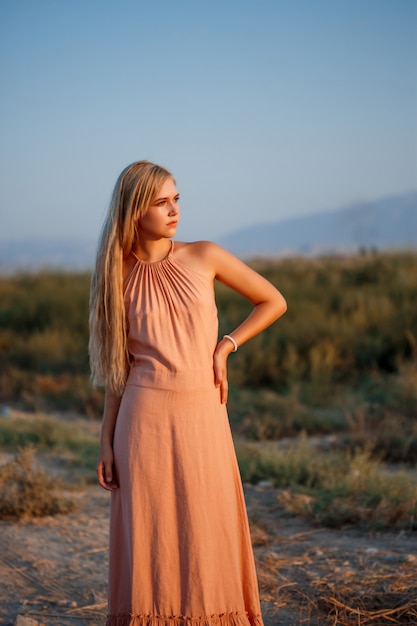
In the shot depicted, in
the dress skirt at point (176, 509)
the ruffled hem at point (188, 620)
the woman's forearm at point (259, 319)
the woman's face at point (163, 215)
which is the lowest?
the ruffled hem at point (188, 620)

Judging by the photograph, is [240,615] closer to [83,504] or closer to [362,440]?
[83,504]

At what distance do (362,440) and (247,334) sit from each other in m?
4.66

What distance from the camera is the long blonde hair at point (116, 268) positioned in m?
2.92

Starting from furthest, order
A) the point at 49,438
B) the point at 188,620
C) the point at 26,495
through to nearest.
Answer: the point at 49,438
the point at 26,495
the point at 188,620

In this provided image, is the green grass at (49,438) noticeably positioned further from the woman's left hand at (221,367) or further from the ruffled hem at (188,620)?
the woman's left hand at (221,367)

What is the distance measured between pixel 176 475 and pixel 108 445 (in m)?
0.31

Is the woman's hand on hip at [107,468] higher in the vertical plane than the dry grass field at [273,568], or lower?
higher

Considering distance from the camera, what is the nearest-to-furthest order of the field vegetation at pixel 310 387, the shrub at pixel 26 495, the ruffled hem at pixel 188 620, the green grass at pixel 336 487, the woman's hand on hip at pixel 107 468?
1. the ruffled hem at pixel 188 620
2. the woman's hand on hip at pixel 107 468
3. the green grass at pixel 336 487
4. the shrub at pixel 26 495
5. the field vegetation at pixel 310 387

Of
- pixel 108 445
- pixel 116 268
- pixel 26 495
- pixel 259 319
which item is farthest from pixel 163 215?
pixel 26 495

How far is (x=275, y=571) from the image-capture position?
14.4ft

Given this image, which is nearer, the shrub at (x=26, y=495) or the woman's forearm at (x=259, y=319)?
the woman's forearm at (x=259, y=319)

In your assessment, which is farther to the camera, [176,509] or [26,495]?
[26,495]

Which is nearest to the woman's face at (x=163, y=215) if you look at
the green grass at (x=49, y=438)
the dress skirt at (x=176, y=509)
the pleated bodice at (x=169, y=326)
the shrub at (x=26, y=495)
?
the pleated bodice at (x=169, y=326)

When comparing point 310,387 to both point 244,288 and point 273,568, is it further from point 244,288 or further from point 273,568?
point 244,288
